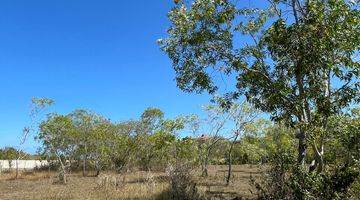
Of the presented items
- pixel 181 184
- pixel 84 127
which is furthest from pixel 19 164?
pixel 181 184

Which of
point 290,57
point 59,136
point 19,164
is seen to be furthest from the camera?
point 19,164

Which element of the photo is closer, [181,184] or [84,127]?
[181,184]

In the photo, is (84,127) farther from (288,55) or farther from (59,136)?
(288,55)

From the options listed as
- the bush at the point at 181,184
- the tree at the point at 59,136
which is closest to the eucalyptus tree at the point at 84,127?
the tree at the point at 59,136

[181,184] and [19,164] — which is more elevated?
[19,164]

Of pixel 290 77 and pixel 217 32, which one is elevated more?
pixel 217 32

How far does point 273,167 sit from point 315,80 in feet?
9.33

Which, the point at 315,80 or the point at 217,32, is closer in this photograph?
the point at 315,80

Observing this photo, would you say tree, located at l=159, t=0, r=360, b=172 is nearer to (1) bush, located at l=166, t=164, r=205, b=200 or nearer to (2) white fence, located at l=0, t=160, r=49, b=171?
(1) bush, located at l=166, t=164, r=205, b=200

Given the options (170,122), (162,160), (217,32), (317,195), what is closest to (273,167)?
(317,195)

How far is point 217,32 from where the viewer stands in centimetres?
1267

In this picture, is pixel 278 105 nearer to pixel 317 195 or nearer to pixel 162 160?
pixel 317 195

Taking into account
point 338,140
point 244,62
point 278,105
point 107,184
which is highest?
point 244,62

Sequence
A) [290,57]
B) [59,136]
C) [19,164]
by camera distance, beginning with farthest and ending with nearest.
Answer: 1. [19,164]
2. [59,136]
3. [290,57]
